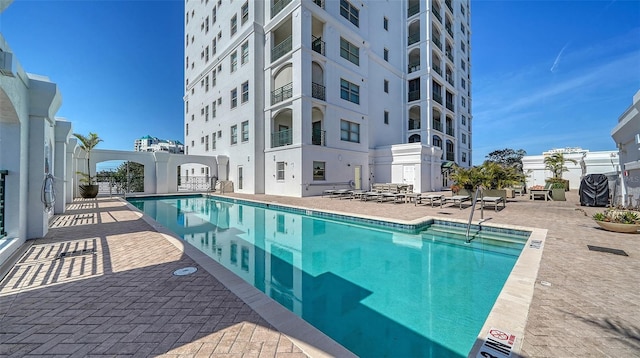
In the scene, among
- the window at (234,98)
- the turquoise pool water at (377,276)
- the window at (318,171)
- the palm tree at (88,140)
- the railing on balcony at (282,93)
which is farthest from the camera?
the window at (234,98)

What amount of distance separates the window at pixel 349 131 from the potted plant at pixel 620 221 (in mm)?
14093

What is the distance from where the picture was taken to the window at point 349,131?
736 inches

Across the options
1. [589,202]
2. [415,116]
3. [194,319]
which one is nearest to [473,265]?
[194,319]

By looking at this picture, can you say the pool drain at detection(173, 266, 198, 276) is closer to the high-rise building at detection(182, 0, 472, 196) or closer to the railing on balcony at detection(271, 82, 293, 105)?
the high-rise building at detection(182, 0, 472, 196)

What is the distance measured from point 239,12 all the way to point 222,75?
17.0ft

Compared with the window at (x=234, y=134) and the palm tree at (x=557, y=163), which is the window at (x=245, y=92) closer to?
the window at (x=234, y=134)

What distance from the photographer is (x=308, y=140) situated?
1617 centimetres

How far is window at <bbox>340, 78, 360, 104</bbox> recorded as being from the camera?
18734 millimetres

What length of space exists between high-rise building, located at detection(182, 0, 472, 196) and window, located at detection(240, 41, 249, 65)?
8cm

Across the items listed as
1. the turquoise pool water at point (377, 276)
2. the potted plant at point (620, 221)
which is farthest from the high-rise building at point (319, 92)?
the potted plant at point (620, 221)

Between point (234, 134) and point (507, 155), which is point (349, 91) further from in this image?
point (507, 155)

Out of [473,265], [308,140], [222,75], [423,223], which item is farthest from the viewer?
[222,75]

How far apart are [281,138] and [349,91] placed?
646cm

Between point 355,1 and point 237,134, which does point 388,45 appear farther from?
point 237,134
